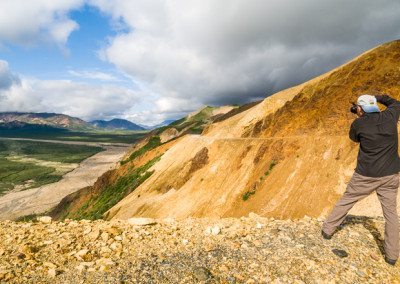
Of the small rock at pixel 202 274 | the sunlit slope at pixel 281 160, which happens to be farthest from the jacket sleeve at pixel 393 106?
the sunlit slope at pixel 281 160

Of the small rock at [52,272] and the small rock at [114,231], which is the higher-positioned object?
the small rock at [114,231]

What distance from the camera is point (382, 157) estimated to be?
7.12 m

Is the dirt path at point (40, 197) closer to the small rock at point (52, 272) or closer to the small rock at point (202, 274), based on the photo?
the small rock at point (52, 272)

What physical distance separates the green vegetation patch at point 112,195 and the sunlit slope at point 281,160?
10.6ft

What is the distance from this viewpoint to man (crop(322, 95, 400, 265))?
23.1 ft

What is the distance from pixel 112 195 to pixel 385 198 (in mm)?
52075

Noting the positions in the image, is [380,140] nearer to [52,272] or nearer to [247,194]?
[52,272]

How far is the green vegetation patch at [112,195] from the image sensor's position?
49.7 metres

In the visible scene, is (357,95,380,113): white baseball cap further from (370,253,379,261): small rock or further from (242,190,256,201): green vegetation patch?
(242,190,256,201): green vegetation patch

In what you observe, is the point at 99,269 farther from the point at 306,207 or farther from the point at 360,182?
the point at 306,207

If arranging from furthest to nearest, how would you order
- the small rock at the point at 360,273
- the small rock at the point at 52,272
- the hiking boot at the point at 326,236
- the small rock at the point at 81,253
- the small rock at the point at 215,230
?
the small rock at the point at 215,230
the hiking boot at the point at 326,236
the small rock at the point at 81,253
the small rock at the point at 360,273
the small rock at the point at 52,272

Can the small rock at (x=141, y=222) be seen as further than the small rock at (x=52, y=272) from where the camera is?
Yes

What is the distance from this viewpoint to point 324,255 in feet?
23.7

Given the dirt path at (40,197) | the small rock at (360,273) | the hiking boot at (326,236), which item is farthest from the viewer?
the dirt path at (40,197)
